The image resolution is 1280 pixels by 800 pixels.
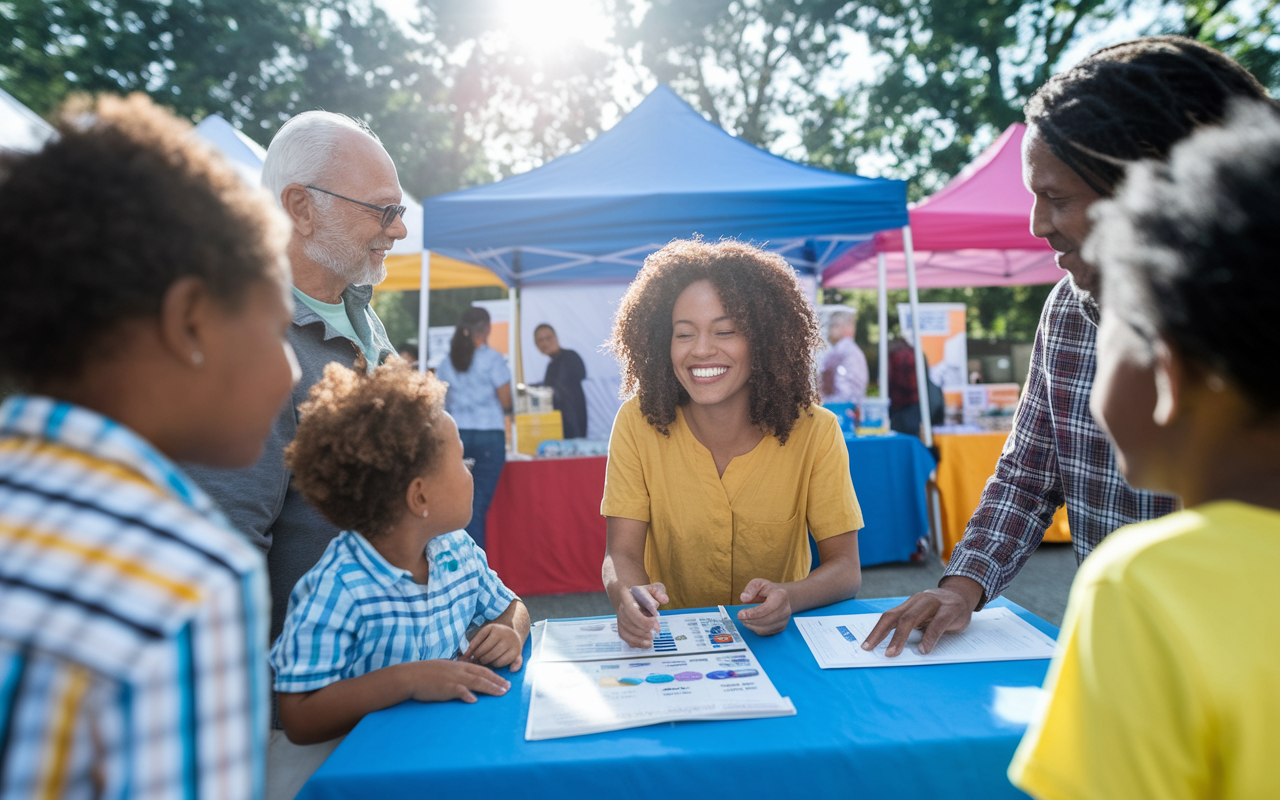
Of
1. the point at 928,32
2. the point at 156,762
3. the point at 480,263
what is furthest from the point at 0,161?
the point at 928,32

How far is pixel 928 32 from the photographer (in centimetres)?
1623

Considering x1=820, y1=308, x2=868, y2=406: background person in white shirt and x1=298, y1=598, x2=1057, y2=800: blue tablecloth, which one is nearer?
x1=298, y1=598, x2=1057, y2=800: blue tablecloth

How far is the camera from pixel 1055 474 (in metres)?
1.71

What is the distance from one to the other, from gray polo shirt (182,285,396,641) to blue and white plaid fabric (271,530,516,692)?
256mm

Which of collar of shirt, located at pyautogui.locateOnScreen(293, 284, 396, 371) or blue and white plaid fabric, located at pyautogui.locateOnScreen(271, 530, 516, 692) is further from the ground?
collar of shirt, located at pyautogui.locateOnScreen(293, 284, 396, 371)

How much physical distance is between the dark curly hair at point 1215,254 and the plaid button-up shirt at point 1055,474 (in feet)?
3.22

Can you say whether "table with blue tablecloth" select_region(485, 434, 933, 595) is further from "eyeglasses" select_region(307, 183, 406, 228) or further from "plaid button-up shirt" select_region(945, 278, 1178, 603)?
"plaid button-up shirt" select_region(945, 278, 1178, 603)

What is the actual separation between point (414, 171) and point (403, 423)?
19288 mm

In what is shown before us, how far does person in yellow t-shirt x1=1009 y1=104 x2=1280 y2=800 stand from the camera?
597 millimetres

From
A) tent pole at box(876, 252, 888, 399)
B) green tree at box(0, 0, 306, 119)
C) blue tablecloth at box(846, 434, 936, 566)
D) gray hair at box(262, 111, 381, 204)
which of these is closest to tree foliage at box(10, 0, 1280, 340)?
green tree at box(0, 0, 306, 119)

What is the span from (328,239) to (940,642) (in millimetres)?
1856

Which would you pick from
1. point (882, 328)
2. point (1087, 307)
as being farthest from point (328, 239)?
point (882, 328)

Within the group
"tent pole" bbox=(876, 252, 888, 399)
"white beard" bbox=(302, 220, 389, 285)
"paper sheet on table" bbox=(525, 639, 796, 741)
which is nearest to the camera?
"paper sheet on table" bbox=(525, 639, 796, 741)

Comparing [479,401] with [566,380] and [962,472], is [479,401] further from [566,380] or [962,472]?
[962,472]
